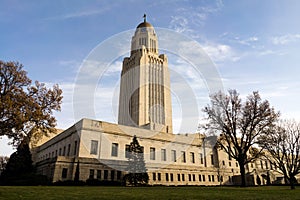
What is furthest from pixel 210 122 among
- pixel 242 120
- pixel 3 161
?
pixel 3 161

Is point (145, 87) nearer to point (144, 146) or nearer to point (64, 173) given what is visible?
point (144, 146)

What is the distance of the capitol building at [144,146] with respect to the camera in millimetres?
40000

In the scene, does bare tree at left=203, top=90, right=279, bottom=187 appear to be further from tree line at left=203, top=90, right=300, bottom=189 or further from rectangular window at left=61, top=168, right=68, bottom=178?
rectangular window at left=61, top=168, right=68, bottom=178

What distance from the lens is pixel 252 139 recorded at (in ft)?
108

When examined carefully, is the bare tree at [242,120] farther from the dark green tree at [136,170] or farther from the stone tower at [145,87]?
the stone tower at [145,87]

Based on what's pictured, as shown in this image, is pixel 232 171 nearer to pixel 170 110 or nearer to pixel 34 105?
pixel 170 110

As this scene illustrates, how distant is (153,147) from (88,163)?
16175 millimetres

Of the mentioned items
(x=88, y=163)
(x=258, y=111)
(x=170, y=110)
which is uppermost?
(x=170, y=110)

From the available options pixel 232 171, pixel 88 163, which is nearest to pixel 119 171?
pixel 88 163

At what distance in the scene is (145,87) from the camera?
255 ft

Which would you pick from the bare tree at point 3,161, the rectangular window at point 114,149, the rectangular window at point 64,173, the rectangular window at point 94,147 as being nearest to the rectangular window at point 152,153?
the rectangular window at point 114,149

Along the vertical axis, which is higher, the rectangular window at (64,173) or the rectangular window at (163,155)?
the rectangular window at (163,155)

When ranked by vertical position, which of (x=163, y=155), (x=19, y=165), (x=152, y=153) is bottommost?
(x=19, y=165)

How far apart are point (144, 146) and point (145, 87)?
31736 millimetres
